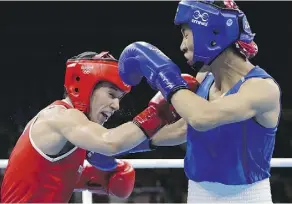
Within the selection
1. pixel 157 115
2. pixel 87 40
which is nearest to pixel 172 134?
pixel 157 115

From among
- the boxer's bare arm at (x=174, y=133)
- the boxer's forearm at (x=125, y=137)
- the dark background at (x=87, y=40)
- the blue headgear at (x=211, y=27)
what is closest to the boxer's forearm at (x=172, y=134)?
the boxer's bare arm at (x=174, y=133)

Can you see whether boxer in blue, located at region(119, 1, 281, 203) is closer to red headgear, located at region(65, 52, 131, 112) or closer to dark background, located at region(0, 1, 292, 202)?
red headgear, located at region(65, 52, 131, 112)

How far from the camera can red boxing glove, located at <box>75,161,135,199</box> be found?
7.00 feet

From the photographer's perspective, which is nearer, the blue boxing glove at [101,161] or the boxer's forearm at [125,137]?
the boxer's forearm at [125,137]

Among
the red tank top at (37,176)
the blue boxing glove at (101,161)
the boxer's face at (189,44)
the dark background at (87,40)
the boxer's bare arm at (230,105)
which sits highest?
the boxer's face at (189,44)

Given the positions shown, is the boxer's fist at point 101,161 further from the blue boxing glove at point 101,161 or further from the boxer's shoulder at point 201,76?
the boxer's shoulder at point 201,76

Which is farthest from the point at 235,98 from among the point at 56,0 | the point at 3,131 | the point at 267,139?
the point at 56,0

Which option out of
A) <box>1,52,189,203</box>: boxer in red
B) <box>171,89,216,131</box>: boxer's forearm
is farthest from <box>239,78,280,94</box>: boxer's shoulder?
<box>1,52,189,203</box>: boxer in red

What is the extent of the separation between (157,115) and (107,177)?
0.55 m

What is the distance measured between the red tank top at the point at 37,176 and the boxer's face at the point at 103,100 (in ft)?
0.31

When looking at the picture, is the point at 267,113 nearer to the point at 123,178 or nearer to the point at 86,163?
the point at 123,178

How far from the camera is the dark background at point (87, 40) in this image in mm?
5434

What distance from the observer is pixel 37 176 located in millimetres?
1886

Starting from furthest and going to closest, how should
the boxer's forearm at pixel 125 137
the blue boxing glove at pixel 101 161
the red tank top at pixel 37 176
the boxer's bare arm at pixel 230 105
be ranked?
the blue boxing glove at pixel 101 161 → the red tank top at pixel 37 176 → the boxer's forearm at pixel 125 137 → the boxer's bare arm at pixel 230 105
